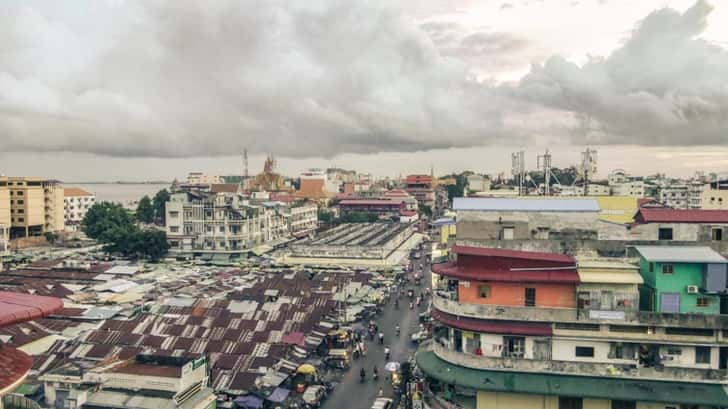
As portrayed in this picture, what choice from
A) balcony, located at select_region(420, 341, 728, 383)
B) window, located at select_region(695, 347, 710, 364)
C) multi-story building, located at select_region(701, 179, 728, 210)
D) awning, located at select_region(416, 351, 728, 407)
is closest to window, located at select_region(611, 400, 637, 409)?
awning, located at select_region(416, 351, 728, 407)

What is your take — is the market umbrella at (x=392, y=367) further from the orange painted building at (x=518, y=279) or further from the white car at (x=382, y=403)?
the orange painted building at (x=518, y=279)

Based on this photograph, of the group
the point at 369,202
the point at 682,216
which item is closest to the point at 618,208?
the point at 682,216

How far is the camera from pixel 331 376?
89.2 ft

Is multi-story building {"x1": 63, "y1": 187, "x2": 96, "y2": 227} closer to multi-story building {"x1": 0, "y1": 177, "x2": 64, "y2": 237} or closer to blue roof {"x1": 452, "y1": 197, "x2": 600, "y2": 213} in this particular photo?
multi-story building {"x1": 0, "y1": 177, "x2": 64, "y2": 237}

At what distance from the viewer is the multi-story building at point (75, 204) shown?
111m

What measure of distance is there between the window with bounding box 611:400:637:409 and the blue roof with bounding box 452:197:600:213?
7.25 meters

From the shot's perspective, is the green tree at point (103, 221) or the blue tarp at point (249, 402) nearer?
the blue tarp at point (249, 402)

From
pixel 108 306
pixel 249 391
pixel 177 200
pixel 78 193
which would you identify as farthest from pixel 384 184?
pixel 249 391

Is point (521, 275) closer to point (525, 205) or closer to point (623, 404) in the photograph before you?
point (525, 205)

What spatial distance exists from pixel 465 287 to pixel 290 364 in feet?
31.2

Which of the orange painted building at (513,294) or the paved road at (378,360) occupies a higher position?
the orange painted building at (513,294)

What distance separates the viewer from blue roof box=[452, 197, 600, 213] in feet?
75.1

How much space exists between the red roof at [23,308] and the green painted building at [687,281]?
17514 mm

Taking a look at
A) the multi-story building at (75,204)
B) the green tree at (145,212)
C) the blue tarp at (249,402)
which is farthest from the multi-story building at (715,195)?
the multi-story building at (75,204)
